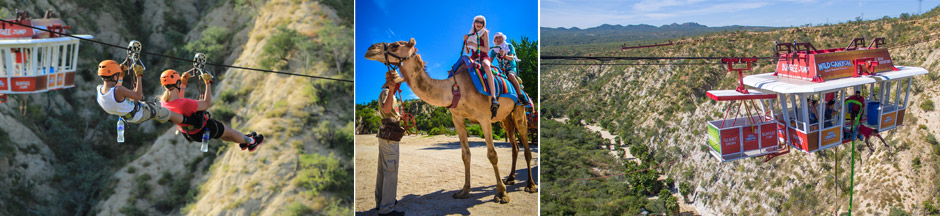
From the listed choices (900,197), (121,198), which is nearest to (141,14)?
(121,198)

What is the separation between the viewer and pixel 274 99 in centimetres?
2692

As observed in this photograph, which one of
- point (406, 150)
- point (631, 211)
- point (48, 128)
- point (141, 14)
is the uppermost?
point (141, 14)

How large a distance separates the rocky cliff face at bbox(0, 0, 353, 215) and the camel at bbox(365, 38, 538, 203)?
18929mm

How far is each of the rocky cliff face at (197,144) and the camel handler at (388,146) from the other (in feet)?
62.4

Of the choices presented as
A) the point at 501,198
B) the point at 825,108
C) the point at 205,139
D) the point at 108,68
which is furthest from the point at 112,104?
the point at 825,108

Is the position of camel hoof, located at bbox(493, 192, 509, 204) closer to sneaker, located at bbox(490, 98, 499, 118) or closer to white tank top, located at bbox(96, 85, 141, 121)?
sneaker, located at bbox(490, 98, 499, 118)

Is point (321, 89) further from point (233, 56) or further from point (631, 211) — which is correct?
point (631, 211)

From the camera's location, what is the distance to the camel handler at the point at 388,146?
6.03m

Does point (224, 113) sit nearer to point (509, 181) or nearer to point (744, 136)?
point (509, 181)

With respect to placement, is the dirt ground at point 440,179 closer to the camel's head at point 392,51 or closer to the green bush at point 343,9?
the camel's head at point 392,51

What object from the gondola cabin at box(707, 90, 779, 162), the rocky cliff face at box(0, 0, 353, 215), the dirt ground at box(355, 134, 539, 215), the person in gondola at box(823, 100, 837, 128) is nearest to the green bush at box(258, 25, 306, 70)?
the rocky cliff face at box(0, 0, 353, 215)

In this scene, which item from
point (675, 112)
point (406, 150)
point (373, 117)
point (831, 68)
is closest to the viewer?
point (373, 117)

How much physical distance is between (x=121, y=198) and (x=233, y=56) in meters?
8.89

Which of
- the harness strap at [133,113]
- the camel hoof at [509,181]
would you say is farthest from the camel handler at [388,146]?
the harness strap at [133,113]
